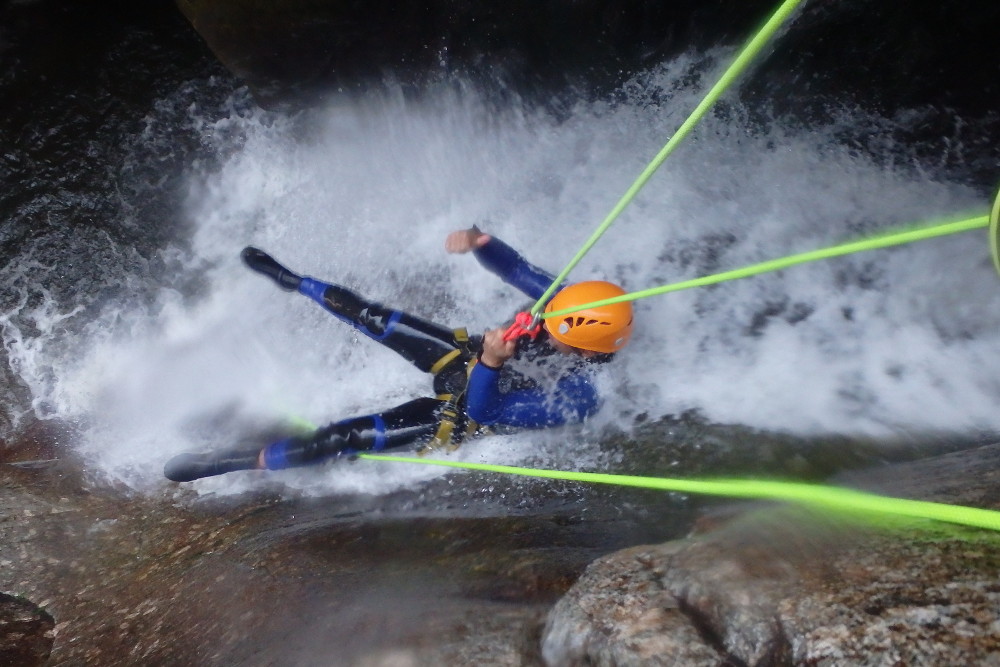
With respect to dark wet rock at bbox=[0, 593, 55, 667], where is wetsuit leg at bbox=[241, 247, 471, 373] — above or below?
above

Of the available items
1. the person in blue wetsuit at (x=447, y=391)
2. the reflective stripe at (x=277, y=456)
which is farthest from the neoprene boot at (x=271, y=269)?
the reflective stripe at (x=277, y=456)

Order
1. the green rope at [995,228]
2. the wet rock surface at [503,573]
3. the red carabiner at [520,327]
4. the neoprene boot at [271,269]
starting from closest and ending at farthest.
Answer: the green rope at [995,228]
the wet rock surface at [503,573]
the red carabiner at [520,327]
the neoprene boot at [271,269]

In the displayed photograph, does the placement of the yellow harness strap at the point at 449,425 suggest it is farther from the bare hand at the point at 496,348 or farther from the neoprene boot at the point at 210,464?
the neoprene boot at the point at 210,464

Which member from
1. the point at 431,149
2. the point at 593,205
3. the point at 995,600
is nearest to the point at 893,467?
the point at 995,600

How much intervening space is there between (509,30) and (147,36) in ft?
9.41

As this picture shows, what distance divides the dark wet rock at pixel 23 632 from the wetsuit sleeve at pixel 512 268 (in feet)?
9.66

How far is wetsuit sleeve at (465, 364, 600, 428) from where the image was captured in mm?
3172

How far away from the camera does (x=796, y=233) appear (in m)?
4.38

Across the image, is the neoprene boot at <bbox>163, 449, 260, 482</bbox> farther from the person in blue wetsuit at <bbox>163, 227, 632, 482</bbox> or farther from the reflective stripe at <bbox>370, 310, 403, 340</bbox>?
the reflective stripe at <bbox>370, 310, 403, 340</bbox>

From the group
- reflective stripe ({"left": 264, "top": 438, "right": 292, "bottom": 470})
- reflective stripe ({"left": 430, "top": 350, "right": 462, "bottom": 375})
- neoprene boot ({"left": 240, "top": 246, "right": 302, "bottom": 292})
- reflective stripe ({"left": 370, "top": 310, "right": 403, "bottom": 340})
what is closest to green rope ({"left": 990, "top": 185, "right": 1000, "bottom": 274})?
reflective stripe ({"left": 430, "top": 350, "right": 462, "bottom": 375})

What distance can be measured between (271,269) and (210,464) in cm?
140

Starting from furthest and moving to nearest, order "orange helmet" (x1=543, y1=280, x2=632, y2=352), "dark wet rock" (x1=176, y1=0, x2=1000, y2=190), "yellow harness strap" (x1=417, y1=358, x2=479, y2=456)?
"dark wet rock" (x1=176, y1=0, x2=1000, y2=190) < "yellow harness strap" (x1=417, y1=358, x2=479, y2=456) < "orange helmet" (x1=543, y1=280, x2=632, y2=352)

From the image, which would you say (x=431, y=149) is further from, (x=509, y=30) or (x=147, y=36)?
(x=147, y=36)

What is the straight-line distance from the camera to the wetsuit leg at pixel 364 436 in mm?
3537
